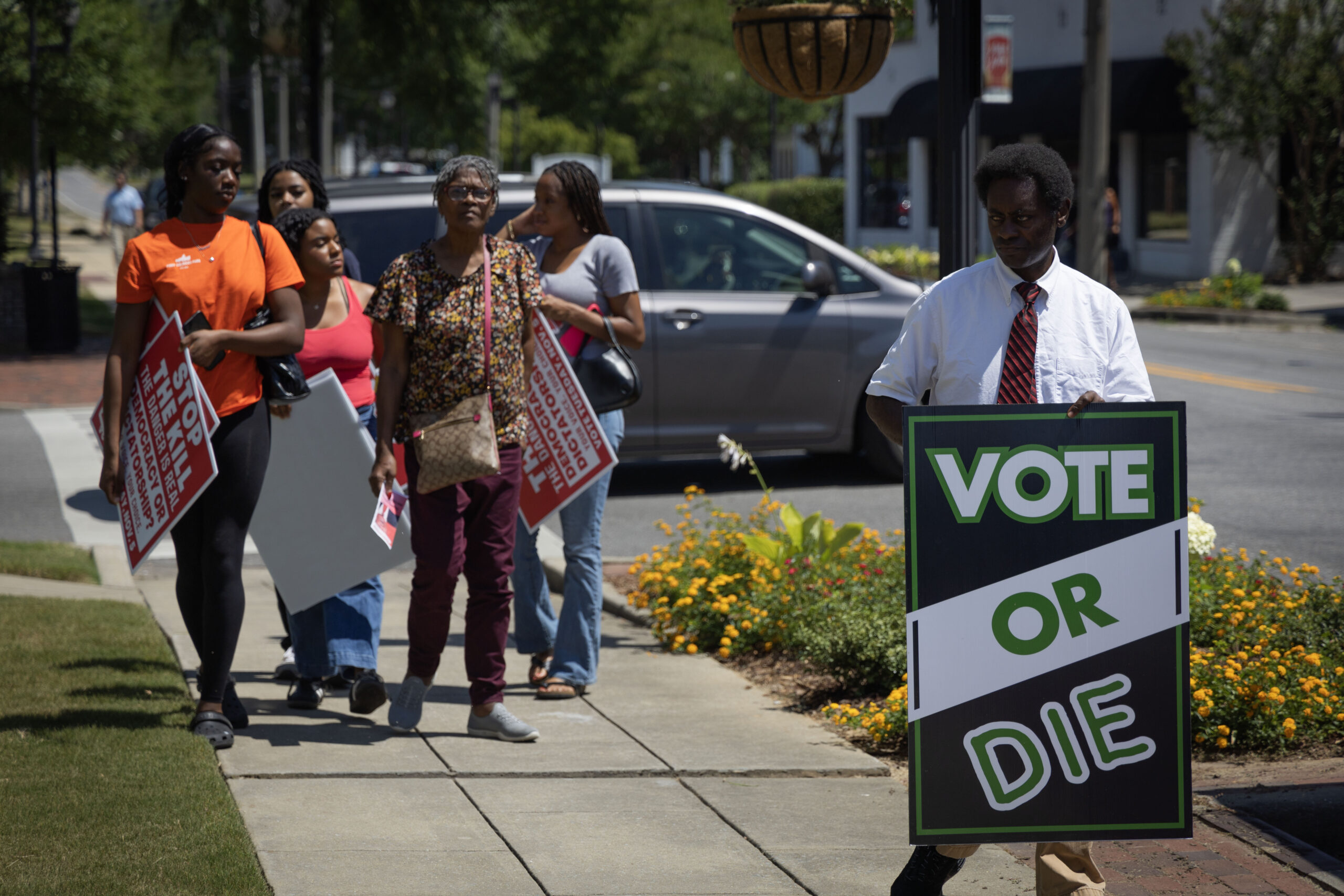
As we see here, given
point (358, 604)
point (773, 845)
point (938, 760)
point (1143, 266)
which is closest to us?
point (938, 760)

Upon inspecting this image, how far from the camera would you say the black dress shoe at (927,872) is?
332 centimetres

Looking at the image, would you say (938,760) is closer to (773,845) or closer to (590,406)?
(773,845)

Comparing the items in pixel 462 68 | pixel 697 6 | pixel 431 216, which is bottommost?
pixel 431 216

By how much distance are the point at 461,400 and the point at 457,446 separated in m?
0.17

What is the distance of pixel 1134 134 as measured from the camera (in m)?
29.8

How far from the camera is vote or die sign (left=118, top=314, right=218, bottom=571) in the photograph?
4617 millimetres

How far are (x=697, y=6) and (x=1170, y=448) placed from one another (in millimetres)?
59739

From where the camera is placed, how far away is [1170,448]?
3.20 m

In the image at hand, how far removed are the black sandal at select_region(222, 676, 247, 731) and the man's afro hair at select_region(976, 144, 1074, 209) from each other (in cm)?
311

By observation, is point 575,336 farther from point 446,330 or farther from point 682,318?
point 682,318

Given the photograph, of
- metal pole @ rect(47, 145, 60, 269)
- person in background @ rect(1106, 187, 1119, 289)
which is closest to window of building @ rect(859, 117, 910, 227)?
person in background @ rect(1106, 187, 1119, 289)

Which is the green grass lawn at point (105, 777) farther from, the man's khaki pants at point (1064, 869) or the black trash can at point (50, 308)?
the black trash can at point (50, 308)

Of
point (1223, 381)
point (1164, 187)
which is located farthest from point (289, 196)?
point (1164, 187)

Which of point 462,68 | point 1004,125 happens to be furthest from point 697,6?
point 462,68
